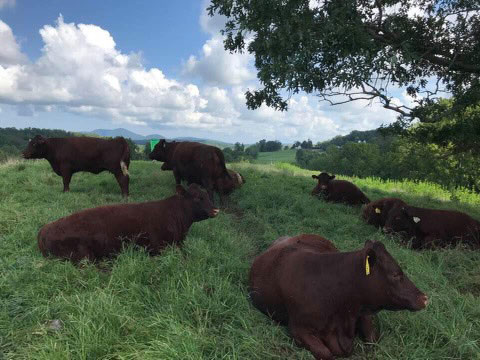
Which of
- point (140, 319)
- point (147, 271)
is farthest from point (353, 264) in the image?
point (147, 271)

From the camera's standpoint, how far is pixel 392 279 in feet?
11.5

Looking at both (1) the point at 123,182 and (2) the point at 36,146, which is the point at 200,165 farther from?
(2) the point at 36,146

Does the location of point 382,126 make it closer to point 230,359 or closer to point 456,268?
point 456,268

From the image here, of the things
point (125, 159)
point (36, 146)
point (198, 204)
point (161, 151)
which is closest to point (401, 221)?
point (198, 204)

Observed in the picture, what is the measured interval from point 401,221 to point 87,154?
27.5 feet

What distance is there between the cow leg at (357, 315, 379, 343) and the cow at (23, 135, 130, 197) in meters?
8.00

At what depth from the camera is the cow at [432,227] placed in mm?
7977

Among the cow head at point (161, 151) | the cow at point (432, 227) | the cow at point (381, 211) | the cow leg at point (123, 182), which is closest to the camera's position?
the cow at point (432, 227)

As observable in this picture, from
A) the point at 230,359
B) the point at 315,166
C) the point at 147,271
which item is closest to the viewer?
the point at 230,359

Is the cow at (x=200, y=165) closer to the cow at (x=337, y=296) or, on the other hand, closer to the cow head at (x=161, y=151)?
the cow head at (x=161, y=151)

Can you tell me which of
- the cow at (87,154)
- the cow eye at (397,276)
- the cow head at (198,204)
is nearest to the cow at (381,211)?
the cow head at (198,204)

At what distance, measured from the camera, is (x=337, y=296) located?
368cm

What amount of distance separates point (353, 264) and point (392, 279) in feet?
1.27

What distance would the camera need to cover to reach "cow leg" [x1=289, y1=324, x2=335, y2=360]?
349 cm
